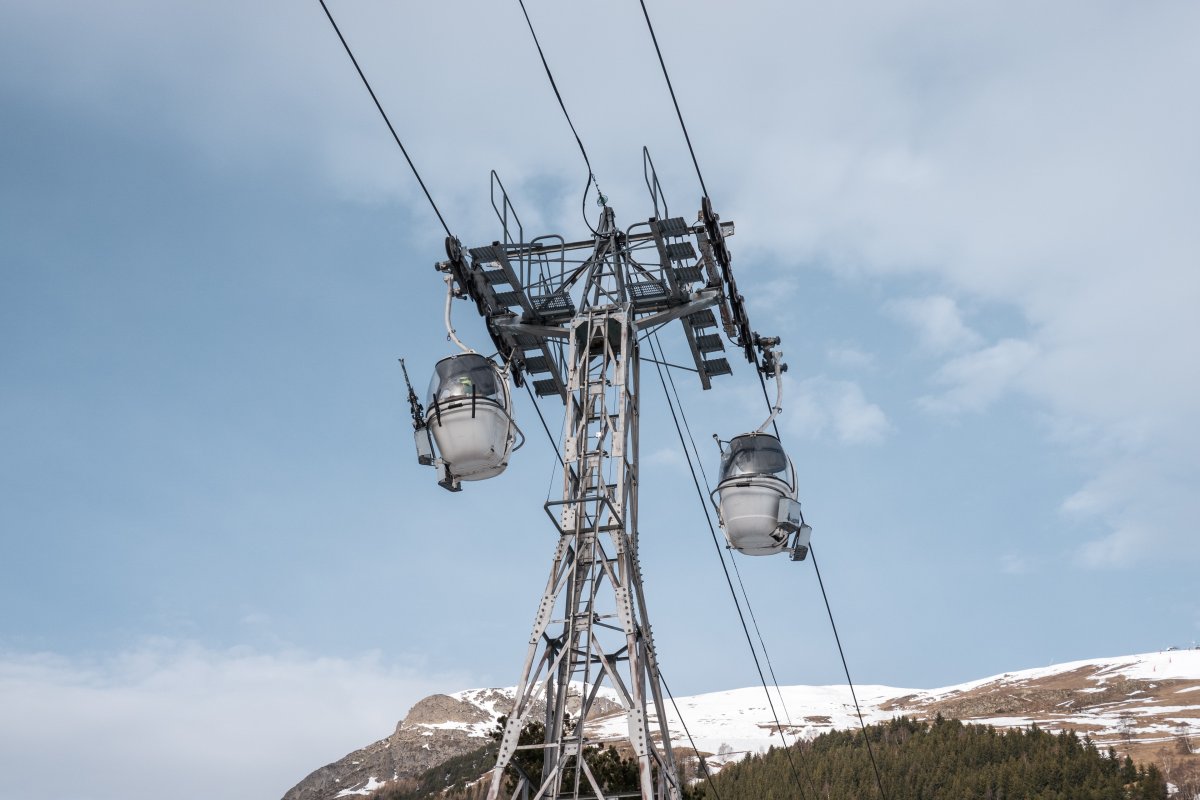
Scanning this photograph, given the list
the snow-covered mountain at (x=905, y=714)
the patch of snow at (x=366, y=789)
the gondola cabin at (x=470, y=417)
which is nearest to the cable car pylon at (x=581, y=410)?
the gondola cabin at (x=470, y=417)

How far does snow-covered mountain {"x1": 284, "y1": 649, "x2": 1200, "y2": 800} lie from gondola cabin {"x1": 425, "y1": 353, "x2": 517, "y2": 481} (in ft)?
282

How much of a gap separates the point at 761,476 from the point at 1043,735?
265 ft

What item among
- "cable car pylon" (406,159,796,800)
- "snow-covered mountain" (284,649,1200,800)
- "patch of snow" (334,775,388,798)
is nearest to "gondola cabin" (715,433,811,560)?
"cable car pylon" (406,159,796,800)

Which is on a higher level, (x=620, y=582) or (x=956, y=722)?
(x=956, y=722)

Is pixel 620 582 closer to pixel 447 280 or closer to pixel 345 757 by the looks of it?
pixel 447 280

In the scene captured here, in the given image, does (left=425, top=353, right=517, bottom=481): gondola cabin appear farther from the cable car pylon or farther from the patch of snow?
the patch of snow

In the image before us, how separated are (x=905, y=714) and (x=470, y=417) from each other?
126647mm

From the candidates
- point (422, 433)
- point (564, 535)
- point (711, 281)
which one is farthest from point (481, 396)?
point (711, 281)

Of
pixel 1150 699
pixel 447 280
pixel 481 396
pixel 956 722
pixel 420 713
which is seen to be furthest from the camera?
pixel 420 713

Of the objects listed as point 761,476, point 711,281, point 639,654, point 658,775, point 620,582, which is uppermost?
point 711,281

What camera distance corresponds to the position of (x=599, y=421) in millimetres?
13250

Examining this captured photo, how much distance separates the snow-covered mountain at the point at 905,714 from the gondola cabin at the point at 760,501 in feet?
278

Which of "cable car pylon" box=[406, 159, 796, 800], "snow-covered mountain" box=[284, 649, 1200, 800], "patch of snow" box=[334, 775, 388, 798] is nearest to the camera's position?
"cable car pylon" box=[406, 159, 796, 800]

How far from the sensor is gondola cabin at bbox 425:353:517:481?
12.8 meters
